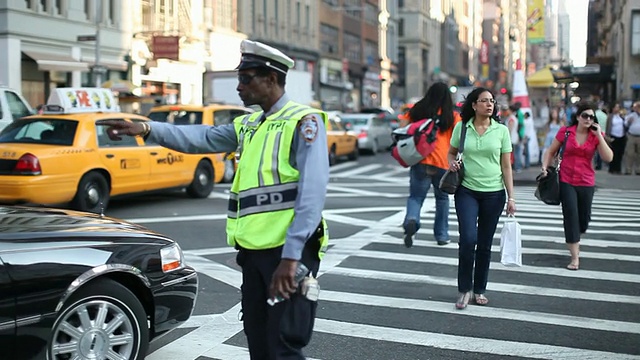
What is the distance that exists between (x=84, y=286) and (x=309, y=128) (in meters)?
1.81

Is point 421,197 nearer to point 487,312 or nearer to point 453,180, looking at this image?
point 453,180

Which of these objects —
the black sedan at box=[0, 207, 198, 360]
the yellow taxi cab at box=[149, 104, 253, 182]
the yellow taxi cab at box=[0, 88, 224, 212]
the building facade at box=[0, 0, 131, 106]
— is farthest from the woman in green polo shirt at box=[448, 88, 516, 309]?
the building facade at box=[0, 0, 131, 106]

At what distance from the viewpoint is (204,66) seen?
39531 mm

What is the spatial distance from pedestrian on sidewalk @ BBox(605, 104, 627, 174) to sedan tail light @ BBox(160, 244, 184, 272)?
1772 cm

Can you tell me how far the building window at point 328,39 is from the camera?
56031 mm

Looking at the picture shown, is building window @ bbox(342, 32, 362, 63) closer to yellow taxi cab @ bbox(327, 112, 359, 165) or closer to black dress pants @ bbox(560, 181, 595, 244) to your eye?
yellow taxi cab @ bbox(327, 112, 359, 165)

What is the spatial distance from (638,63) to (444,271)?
1390 inches

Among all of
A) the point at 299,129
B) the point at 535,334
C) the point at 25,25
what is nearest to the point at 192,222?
the point at 535,334

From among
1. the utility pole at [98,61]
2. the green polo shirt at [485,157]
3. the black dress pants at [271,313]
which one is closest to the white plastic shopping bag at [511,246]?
the green polo shirt at [485,157]

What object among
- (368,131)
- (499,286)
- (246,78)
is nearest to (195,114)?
(499,286)

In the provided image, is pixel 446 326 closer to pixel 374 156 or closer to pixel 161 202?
pixel 161 202

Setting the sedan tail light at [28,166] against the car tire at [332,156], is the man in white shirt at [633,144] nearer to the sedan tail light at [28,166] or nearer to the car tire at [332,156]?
the car tire at [332,156]

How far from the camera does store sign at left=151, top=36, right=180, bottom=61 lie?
31.2m

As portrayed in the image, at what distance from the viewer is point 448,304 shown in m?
7.18
